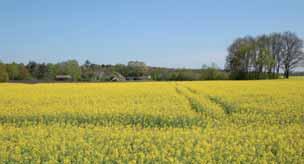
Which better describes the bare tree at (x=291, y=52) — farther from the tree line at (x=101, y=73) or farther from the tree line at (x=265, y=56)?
the tree line at (x=101, y=73)

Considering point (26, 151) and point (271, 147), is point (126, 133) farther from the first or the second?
point (271, 147)

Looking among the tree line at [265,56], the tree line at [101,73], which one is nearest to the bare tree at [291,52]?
the tree line at [265,56]

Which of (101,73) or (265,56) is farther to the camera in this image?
(101,73)

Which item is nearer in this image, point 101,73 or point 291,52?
point 291,52

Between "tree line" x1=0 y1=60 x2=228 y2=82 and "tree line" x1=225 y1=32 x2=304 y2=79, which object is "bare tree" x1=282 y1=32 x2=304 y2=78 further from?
"tree line" x1=0 y1=60 x2=228 y2=82

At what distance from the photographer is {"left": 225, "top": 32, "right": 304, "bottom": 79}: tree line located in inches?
2295

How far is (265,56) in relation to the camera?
193 ft

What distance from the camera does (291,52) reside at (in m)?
58.0

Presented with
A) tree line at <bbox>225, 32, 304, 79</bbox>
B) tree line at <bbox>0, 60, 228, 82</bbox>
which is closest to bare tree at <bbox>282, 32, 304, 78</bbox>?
tree line at <bbox>225, 32, 304, 79</bbox>

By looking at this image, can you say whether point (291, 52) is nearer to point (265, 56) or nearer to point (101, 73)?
point (265, 56)

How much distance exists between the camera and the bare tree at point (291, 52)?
56.9 m

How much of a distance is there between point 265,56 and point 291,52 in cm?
553

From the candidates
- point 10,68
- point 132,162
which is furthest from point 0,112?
point 10,68

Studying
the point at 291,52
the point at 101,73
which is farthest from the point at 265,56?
the point at 101,73
